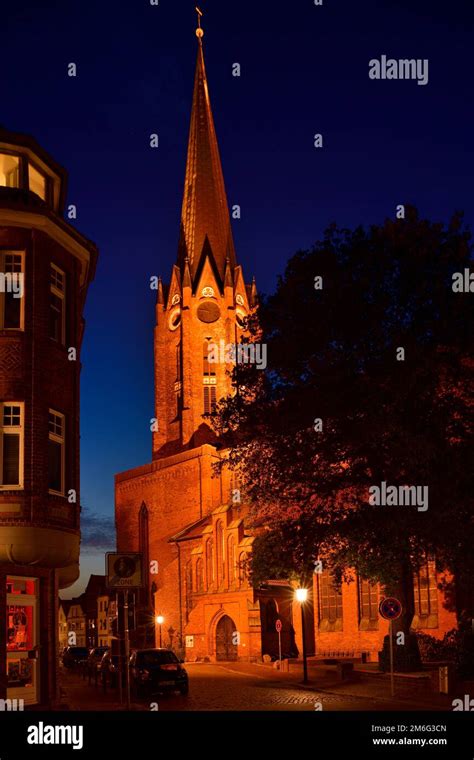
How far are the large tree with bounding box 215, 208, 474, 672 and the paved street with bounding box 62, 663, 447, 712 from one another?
383cm

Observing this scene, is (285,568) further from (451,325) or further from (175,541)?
(175,541)

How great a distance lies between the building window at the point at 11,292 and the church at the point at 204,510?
26764 millimetres

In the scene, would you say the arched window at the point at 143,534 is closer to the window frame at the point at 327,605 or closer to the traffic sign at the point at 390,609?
the window frame at the point at 327,605

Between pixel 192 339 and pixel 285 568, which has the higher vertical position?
pixel 192 339

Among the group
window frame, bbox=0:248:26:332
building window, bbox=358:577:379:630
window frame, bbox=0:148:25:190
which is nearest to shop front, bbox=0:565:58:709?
window frame, bbox=0:248:26:332

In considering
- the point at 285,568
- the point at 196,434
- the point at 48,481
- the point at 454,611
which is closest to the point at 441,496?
the point at 285,568

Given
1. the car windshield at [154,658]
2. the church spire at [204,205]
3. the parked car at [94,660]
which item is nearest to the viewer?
the car windshield at [154,658]

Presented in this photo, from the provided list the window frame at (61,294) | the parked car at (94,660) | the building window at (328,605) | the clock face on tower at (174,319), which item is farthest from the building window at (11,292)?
the clock face on tower at (174,319)

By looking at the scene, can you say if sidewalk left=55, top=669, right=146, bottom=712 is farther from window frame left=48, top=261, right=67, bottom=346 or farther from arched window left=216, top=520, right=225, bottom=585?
arched window left=216, top=520, right=225, bottom=585

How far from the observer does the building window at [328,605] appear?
4803 centimetres

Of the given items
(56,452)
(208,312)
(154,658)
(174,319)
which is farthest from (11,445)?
(174,319)

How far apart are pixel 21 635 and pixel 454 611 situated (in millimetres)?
24714

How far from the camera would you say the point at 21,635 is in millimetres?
18531

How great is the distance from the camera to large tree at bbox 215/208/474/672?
2538 cm
